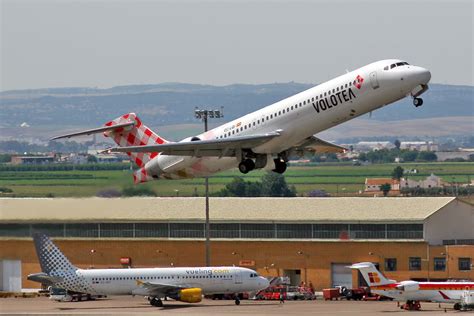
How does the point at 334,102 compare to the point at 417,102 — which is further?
the point at 334,102

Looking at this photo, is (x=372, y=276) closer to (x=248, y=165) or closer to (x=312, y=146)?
(x=312, y=146)

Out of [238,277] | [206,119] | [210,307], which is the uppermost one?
[206,119]

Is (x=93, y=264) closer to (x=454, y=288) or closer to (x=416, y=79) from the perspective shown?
(x=454, y=288)

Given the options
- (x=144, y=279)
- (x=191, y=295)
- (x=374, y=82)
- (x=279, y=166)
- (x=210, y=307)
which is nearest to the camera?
(x=374, y=82)

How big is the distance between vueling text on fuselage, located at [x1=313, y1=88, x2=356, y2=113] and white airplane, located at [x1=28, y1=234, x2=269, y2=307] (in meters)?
30.4

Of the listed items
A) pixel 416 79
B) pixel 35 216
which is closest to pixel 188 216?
pixel 35 216

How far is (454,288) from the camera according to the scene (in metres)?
96.6

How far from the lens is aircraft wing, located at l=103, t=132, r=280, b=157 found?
74812 millimetres

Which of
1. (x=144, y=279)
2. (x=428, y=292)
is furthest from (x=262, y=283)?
(x=428, y=292)

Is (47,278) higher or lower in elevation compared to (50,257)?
lower

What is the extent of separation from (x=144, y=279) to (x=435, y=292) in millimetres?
21776

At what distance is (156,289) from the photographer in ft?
324

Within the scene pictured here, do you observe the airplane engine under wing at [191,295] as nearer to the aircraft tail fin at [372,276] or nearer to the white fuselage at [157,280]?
the white fuselage at [157,280]

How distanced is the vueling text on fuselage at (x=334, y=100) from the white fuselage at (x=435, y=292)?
2803cm
